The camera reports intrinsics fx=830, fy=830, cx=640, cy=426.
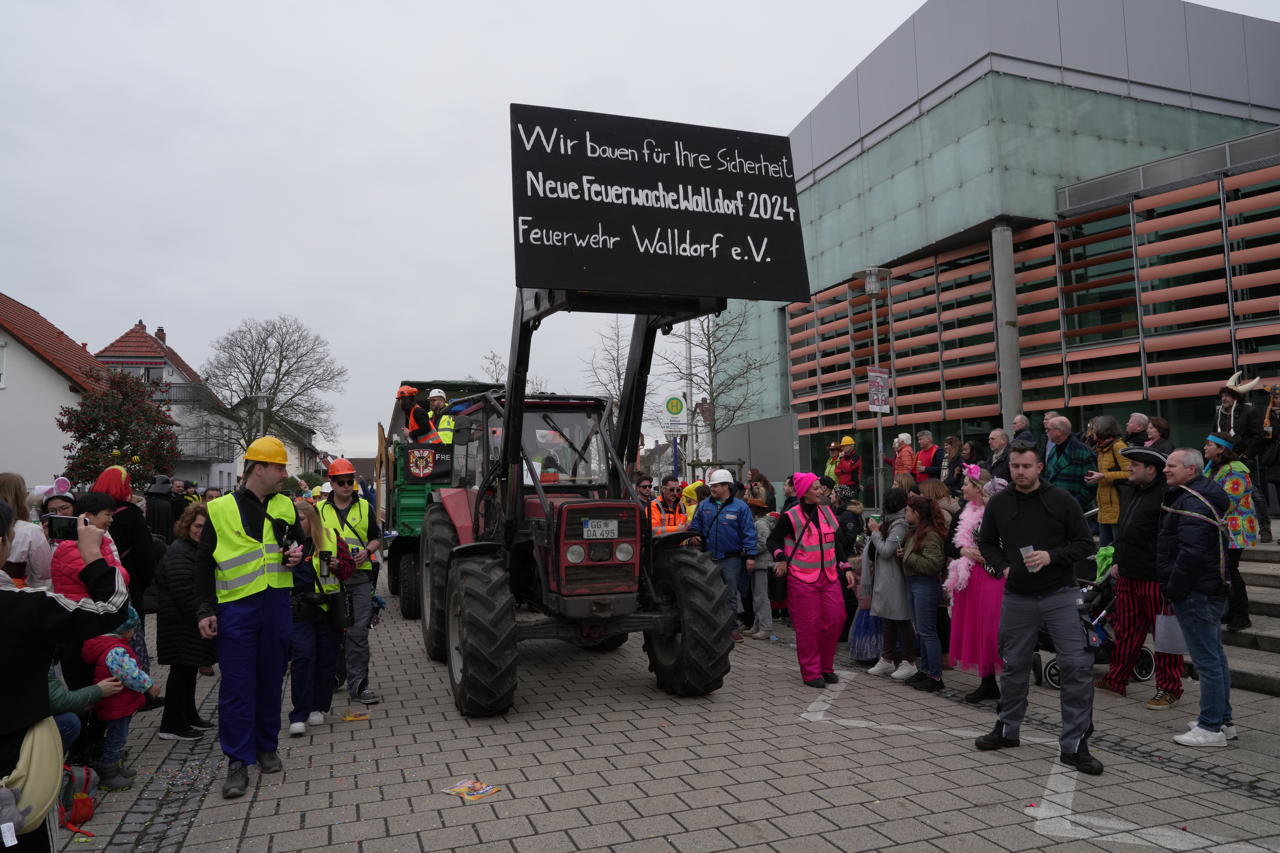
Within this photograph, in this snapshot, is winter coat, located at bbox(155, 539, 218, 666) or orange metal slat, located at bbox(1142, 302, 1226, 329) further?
orange metal slat, located at bbox(1142, 302, 1226, 329)

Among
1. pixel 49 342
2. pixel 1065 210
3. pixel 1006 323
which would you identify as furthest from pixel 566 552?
pixel 49 342

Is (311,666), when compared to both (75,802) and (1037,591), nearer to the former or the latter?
(75,802)

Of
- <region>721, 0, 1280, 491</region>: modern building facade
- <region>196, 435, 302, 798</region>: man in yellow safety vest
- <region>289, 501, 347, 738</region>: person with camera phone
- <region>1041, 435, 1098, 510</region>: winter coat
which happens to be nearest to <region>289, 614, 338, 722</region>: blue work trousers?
<region>289, 501, 347, 738</region>: person with camera phone

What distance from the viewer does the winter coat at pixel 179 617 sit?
5594 mm

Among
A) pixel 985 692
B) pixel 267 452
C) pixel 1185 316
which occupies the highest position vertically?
pixel 1185 316

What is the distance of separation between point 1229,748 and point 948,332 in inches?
481

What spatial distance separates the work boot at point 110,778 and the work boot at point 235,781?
1.90 feet

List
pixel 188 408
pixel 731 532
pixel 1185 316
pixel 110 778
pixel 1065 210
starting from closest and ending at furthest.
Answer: pixel 110 778, pixel 731 532, pixel 1185 316, pixel 1065 210, pixel 188 408

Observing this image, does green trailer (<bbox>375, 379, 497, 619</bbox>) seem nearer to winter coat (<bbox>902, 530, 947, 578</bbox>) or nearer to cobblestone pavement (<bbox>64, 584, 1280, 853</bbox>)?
cobblestone pavement (<bbox>64, 584, 1280, 853</bbox>)

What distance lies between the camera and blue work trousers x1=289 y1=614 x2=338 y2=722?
5.81m

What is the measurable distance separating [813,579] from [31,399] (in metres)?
34.3

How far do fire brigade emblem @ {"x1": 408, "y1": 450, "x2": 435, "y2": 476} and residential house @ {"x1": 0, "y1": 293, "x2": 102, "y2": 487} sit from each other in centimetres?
2573

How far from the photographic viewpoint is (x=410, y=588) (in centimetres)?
1094

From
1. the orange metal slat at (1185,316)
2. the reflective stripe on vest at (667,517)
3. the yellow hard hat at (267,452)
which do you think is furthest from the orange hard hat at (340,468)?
the orange metal slat at (1185,316)
